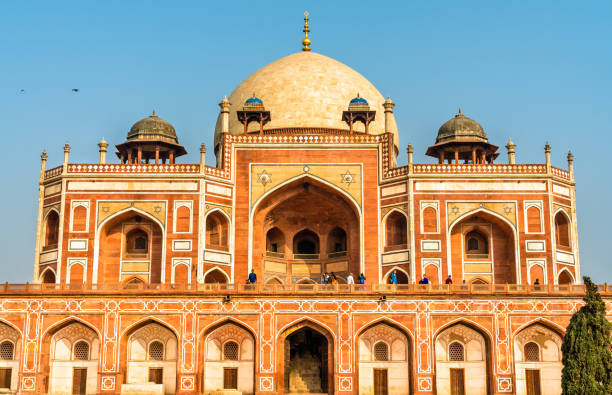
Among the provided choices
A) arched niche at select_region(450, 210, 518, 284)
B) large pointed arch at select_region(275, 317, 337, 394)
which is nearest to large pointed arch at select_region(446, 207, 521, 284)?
arched niche at select_region(450, 210, 518, 284)

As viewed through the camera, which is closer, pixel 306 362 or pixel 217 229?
pixel 306 362

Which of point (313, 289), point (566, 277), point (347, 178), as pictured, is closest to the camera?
point (313, 289)

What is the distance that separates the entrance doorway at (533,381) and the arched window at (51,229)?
17.4m

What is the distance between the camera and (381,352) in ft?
94.2

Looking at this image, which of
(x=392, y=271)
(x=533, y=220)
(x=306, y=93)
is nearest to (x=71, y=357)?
(x=392, y=271)

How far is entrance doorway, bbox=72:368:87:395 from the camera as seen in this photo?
28.5 meters

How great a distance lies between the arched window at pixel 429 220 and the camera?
33.3 m

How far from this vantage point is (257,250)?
114 ft

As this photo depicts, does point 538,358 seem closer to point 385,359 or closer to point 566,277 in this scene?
point 385,359

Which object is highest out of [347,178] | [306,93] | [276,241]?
[306,93]

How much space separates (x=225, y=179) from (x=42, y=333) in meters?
9.34

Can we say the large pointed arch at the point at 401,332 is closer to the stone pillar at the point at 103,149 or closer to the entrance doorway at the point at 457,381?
the entrance doorway at the point at 457,381

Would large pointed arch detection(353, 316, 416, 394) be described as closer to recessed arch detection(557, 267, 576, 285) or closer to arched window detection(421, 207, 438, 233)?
arched window detection(421, 207, 438, 233)

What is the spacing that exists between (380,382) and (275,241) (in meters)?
9.87
